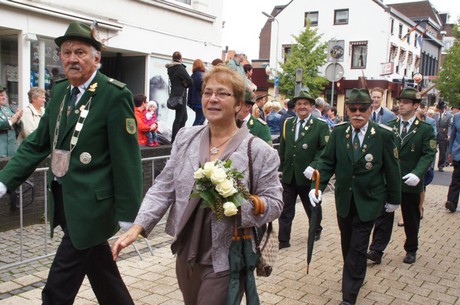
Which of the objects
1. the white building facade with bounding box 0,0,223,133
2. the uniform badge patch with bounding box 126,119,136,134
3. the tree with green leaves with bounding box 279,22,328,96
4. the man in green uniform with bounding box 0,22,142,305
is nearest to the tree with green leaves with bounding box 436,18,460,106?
the tree with green leaves with bounding box 279,22,328,96

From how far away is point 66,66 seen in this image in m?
3.50

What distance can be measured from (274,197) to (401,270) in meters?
3.89

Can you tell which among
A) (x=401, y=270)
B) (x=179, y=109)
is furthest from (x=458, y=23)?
(x=401, y=270)

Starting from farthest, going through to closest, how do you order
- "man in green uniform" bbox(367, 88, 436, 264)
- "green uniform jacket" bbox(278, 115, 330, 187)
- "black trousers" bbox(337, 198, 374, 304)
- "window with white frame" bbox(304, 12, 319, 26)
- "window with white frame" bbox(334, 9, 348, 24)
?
1. "window with white frame" bbox(304, 12, 319, 26)
2. "window with white frame" bbox(334, 9, 348, 24)
3. "green uniform jacket" bbox(278, 115, 330, 187)
4. "man in green uniform" bbox(367, 88, 436, 264)
5. "black trousers" bbox(337, 198, 374, 304)

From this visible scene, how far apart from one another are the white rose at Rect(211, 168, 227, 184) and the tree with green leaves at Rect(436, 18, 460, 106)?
42.7 m

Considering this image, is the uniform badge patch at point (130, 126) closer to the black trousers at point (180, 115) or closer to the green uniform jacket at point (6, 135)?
the green uniform jacket at point (6, 135)

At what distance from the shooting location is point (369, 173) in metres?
5.21

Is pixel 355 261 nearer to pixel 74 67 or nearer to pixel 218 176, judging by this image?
pixel 218 176

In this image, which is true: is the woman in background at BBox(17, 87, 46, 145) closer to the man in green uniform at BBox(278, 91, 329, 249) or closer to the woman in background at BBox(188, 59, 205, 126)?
the woman in background at BBox(188, 59, 205, 126)

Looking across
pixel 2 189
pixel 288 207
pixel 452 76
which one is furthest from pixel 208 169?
pixel 452 76

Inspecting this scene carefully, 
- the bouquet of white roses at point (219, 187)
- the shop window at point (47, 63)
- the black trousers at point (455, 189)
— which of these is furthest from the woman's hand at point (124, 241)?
the shop window at point (47, 63)

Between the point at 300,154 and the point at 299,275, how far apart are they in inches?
74.0

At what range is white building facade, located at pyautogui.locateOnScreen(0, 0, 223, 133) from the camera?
11.2 m

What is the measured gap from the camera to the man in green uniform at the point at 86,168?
3.41 m
